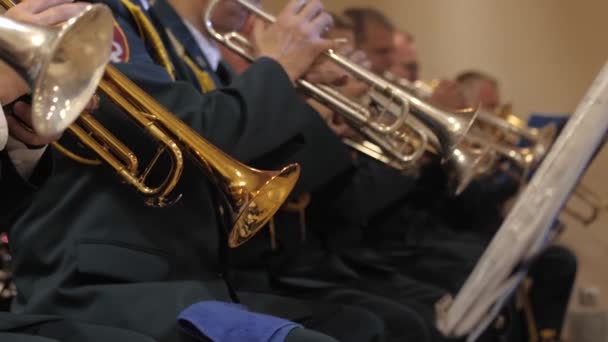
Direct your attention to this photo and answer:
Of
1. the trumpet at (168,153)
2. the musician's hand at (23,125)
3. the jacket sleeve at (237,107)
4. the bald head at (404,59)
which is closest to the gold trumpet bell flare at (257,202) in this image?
the trumpet at (168,153)

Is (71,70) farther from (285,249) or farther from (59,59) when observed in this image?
(285,249)

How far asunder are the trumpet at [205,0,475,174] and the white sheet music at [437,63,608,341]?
1.26 feet

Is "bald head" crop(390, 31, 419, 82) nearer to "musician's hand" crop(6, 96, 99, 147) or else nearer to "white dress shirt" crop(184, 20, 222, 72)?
"white dress shirt" crop(184, 20, 222, 72)

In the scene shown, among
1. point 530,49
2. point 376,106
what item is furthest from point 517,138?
point 530,49

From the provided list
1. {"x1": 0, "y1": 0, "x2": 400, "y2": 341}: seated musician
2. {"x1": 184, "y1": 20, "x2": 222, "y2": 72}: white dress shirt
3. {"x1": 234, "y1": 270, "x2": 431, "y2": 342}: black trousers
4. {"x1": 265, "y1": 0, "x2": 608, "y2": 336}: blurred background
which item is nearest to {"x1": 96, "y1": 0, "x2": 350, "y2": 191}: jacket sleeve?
{"x1": 0, "y1": 0, "x2": 400, "y2": 341}: seated musician

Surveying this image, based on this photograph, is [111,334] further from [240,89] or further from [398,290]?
[398,290]

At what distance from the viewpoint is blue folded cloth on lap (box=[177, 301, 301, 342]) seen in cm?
87

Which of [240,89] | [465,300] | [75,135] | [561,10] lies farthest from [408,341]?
[561,10]

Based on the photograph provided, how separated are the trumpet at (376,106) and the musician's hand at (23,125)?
1.94 ft

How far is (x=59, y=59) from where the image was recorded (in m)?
0.78

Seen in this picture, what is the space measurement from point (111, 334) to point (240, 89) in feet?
1.40

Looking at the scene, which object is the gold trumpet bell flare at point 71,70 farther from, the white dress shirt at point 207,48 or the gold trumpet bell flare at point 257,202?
the white dress shirt at point 207,48

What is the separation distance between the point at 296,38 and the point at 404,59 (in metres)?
1.55

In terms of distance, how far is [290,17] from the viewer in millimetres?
1346
